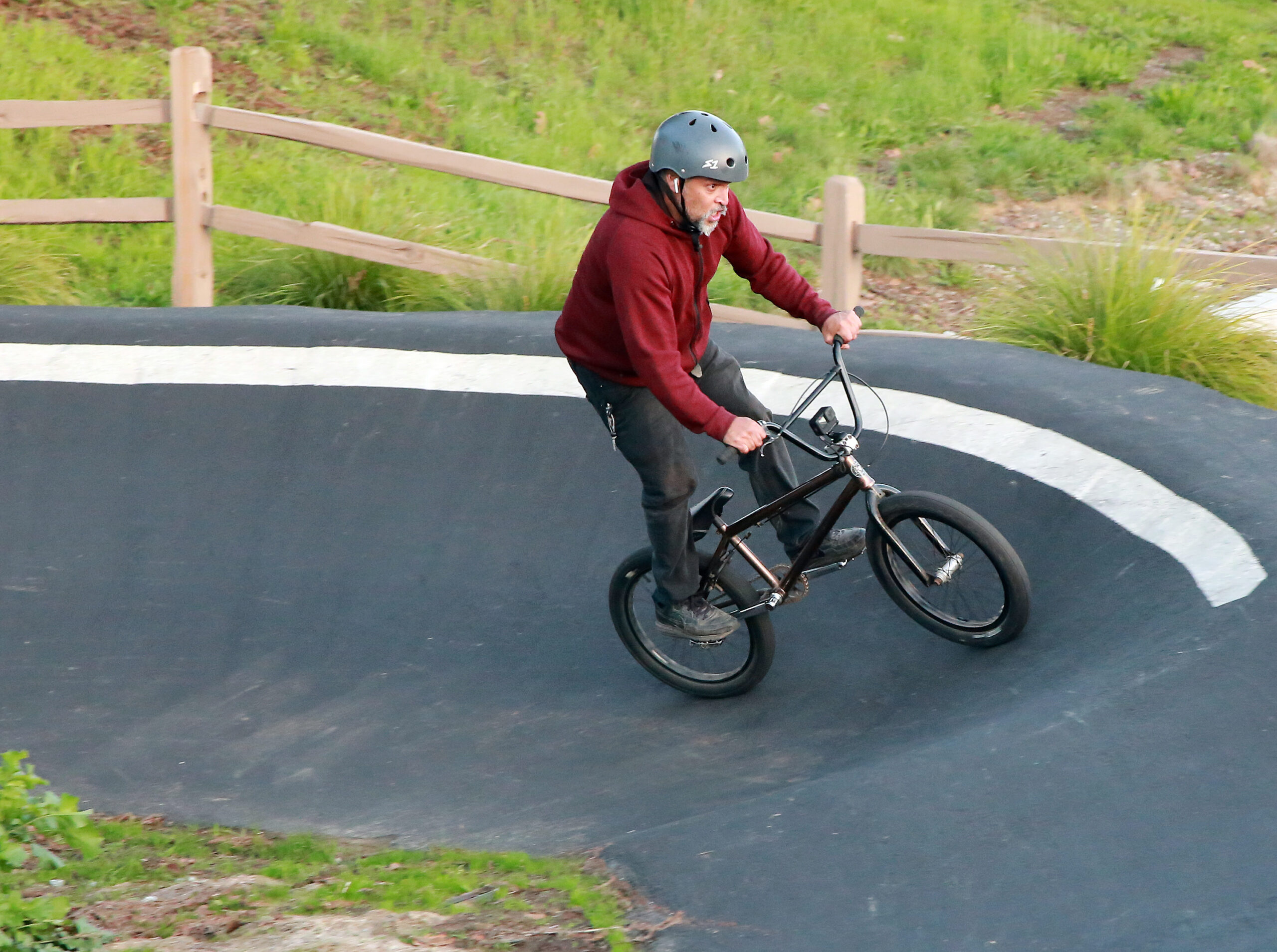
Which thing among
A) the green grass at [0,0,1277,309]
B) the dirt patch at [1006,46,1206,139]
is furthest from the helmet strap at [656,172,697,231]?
the dirt patch at [1006,46,1206,139]

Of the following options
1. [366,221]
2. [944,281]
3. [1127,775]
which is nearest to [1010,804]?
[1127,775]

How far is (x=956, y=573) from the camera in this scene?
4652mm

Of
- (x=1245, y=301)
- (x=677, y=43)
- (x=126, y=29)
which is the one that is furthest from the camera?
(x=677, y=43)

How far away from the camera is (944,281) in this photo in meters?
12.8

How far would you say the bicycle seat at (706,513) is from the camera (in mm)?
5117

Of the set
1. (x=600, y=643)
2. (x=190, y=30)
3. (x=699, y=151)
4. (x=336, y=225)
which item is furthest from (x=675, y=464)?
(x=190, y=30)

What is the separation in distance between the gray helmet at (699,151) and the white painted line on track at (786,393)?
6.89 ft

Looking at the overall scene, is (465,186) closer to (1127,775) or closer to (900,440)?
(900,440)

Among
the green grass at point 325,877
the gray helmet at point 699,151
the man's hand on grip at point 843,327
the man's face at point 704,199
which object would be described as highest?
the gray helmet at point 699,151

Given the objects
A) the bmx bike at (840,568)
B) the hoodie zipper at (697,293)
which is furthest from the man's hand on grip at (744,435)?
the hoodie zipper at (697,293)

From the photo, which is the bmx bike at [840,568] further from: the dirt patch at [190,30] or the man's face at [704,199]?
the dirt patch at [190,30]

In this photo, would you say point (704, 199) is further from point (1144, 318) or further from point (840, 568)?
point (1144, 318)

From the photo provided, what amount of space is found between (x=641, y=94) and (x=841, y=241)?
29.7 ft

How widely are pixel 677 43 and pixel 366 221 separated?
8.78 m
